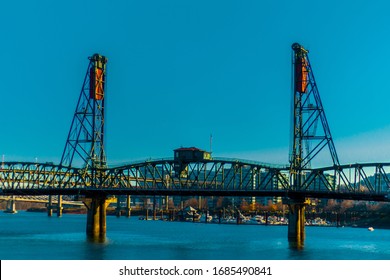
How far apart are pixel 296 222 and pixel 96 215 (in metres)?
39.3

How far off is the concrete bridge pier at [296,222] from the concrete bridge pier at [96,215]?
3595 centimetres

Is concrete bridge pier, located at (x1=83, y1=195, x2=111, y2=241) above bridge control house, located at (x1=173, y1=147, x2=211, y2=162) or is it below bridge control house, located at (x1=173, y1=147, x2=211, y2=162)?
below

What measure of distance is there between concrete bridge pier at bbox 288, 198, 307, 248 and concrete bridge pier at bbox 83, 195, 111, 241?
36.0 metres

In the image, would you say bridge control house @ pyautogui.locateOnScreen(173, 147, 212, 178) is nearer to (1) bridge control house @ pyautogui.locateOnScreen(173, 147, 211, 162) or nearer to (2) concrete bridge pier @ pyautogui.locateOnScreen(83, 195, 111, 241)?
(1) bridge control house @ pyautogui.locateOnScreen(173, 147, 211, 162)

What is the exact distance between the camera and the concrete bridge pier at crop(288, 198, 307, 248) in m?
119

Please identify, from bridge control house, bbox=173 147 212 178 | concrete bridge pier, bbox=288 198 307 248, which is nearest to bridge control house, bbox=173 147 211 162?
bridge control house, bbox=173 147 212 178

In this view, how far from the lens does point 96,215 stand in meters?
134

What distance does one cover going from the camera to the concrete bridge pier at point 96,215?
132 metres

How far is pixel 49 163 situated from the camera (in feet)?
537

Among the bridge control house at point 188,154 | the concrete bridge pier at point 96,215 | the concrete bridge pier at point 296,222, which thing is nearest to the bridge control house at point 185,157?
the bridge control house at point 188,154
